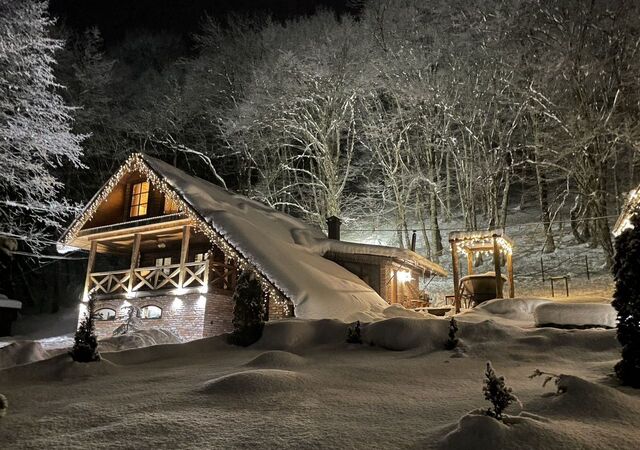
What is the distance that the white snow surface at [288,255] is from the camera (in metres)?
14.7

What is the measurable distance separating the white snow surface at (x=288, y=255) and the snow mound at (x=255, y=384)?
7.05 meters

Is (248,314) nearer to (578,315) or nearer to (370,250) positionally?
(578,315)

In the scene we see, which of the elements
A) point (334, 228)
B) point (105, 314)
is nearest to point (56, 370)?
point (105, 314)

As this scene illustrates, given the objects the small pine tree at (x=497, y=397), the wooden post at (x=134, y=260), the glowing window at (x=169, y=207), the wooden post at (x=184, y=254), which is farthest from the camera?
the glowing window at (x=169, y=207)

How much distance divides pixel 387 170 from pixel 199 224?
1619cm

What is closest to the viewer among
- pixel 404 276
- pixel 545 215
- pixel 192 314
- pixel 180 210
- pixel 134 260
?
pixel 192 314

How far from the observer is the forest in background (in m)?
21.2

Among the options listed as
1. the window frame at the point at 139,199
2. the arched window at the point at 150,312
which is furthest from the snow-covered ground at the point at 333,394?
the window frame at the point at 139,199

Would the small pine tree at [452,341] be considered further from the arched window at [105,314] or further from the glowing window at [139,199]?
the glowing window at [139,199]

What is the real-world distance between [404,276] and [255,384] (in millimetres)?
16458

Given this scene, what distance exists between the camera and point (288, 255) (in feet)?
55.7

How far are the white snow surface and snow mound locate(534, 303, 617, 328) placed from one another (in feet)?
17.1

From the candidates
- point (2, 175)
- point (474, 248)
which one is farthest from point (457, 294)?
point (2, 175)

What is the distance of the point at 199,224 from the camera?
17156 mm
